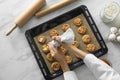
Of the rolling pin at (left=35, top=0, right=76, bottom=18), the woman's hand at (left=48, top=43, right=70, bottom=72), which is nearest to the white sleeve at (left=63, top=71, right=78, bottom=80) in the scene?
the woman's hand at (left=48, top=43, right=70, bottom=72)

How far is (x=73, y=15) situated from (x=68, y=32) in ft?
0.42

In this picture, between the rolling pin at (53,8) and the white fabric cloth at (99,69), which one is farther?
the rolling pin at (53,8)

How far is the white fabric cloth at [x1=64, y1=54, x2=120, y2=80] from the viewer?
926 millimetres

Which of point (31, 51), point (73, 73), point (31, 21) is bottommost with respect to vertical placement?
point (73, 73)

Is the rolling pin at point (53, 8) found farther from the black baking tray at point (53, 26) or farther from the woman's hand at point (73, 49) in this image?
the woman's hand at point (73, 49)

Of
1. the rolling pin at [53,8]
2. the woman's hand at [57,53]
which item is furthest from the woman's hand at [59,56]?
the rolling pin at [53,8]

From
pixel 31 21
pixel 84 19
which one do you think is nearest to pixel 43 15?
pixel 31 21

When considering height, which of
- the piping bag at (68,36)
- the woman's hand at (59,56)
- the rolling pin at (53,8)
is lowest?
the woman's hand at (59,56)

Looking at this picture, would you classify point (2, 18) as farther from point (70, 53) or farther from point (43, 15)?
point (70, 53)

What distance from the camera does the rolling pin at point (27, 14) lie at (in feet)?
3.51

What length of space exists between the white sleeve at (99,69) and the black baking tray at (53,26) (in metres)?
0.08

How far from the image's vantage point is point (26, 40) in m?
1.08

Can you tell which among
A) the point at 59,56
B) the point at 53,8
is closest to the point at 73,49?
the point at 59,56

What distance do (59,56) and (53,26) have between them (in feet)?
0.41
